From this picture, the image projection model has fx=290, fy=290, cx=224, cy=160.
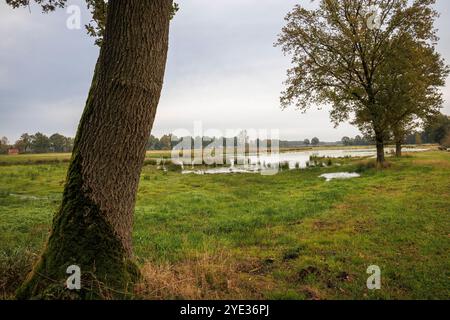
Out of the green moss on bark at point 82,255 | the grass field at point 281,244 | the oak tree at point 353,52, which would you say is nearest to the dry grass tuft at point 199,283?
the grass field at point 281,244

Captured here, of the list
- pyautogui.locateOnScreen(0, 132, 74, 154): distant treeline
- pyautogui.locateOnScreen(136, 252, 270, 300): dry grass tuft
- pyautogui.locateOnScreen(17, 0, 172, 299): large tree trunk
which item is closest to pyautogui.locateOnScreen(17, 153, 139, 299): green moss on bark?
pyautogui.locateOnScreen(17, 0, 172, 299): large tree trunk

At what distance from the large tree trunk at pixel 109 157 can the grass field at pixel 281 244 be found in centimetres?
70

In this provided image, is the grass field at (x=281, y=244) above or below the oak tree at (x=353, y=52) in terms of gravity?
below

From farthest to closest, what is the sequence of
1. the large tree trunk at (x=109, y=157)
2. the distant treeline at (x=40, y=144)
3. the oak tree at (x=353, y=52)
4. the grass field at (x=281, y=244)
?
the distant treeline at (x=40, y=144)
the oak tree at (x=353, y=52)
the grass field at (x=281, y=244)
the large tree trunk at (x=109, y=157)

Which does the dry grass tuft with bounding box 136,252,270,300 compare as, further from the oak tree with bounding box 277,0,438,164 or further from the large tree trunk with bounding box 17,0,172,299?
the oak tree with bounding box 277,0,438,164

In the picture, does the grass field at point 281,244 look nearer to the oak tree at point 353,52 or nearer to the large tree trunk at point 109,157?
the large tree trunk at point 109,157

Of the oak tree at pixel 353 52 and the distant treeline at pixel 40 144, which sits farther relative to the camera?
the distant treeline at pixel 40 144

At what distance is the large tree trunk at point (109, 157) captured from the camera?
392cm

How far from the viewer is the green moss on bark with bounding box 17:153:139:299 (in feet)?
12.3

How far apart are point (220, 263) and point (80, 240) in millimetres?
2404

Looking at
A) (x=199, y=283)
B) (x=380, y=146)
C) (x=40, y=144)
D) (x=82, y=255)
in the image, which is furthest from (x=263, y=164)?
(x=40, y=144)

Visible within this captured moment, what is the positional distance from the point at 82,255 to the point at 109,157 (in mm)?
1352

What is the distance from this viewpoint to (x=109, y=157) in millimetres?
3961

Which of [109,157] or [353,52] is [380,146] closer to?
[353,52]
